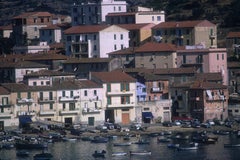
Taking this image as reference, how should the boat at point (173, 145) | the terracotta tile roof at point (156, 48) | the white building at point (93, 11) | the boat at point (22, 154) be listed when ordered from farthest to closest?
the white building at point (93, 11) < the terracotta tile roof at point (156, 48) < the boat at point (173, 145) < the boat at point (22, 154)

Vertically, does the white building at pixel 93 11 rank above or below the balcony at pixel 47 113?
above

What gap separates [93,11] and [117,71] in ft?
63.2

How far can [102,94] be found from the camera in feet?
248

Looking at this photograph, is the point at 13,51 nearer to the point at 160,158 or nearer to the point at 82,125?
the point at 82,125

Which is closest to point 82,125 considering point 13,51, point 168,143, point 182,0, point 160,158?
point 168,143

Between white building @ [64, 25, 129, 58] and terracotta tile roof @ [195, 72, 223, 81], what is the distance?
8.91 meters

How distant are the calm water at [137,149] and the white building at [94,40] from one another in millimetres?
19455

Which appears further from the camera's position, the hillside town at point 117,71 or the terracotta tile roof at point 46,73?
the terracotta tile roof at point 46,73

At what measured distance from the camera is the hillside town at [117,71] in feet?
245

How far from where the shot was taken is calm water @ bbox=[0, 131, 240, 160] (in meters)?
61.4

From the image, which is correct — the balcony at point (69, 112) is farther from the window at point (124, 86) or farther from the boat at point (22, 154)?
the boat at point (22, 154)

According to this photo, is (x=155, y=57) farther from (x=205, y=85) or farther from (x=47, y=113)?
(x=47, y=113)

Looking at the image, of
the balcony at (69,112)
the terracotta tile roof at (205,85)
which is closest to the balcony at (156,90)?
the terracotta tile roof at (205,85)

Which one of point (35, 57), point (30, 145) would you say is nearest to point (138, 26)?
point (35, 57)
